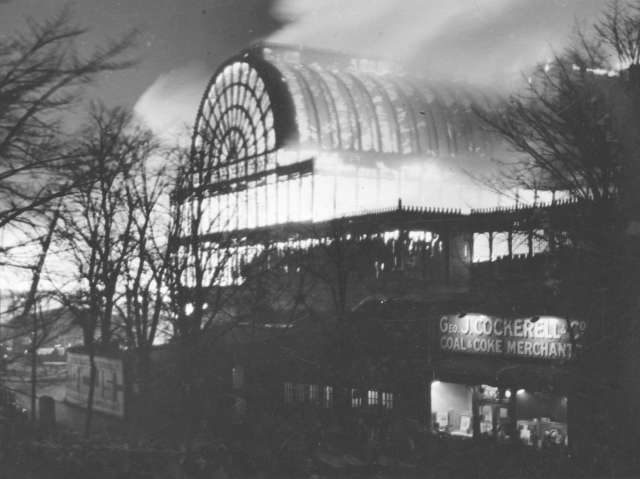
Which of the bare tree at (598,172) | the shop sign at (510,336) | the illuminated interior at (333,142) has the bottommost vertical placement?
the shop sign at (510,336)

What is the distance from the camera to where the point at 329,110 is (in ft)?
234

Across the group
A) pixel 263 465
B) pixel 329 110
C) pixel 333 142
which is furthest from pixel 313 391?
pixel 329 110

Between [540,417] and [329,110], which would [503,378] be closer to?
[540,417]

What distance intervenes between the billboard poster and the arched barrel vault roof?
115 feet

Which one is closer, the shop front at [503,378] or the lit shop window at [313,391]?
the shop front at [503,378]

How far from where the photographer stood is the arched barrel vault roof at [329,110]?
70312mm

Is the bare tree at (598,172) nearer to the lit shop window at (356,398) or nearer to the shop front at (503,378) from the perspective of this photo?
the shop front at (503,378)

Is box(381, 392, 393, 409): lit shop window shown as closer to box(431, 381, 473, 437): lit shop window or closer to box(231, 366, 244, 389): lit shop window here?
box(431, 381, 473, 437): lit shop window

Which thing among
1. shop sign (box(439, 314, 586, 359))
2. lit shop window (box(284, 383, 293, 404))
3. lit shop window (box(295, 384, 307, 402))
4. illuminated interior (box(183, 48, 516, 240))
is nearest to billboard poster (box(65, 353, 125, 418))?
lit shop window (box(284, 383, 293, 404))

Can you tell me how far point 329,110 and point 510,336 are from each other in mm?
46276

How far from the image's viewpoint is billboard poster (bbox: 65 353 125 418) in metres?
29.3

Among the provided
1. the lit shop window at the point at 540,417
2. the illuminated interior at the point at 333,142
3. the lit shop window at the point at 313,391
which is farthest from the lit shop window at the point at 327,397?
the illuminated interior at the point at 333,142

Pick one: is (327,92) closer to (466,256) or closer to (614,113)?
(466,256)

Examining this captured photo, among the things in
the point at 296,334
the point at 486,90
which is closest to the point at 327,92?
A: the point at 486,90
